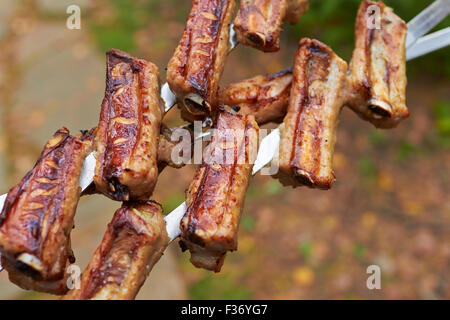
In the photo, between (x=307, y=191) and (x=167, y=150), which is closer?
(x=167, y=150)

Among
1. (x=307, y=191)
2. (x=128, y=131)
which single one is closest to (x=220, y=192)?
(x=128, y=131)

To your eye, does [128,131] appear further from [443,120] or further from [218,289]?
[443,120]

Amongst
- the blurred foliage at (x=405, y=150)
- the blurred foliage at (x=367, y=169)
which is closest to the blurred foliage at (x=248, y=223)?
the blurred foliage at (x=367, y=169)

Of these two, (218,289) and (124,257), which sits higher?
(124,257)

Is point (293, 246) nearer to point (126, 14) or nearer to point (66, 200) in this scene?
point (66, 200)

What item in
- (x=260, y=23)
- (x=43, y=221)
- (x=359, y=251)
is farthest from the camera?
(x=359, y=251)

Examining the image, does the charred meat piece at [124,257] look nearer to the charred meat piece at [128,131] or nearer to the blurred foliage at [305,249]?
the charred meat piece at [128,131]
